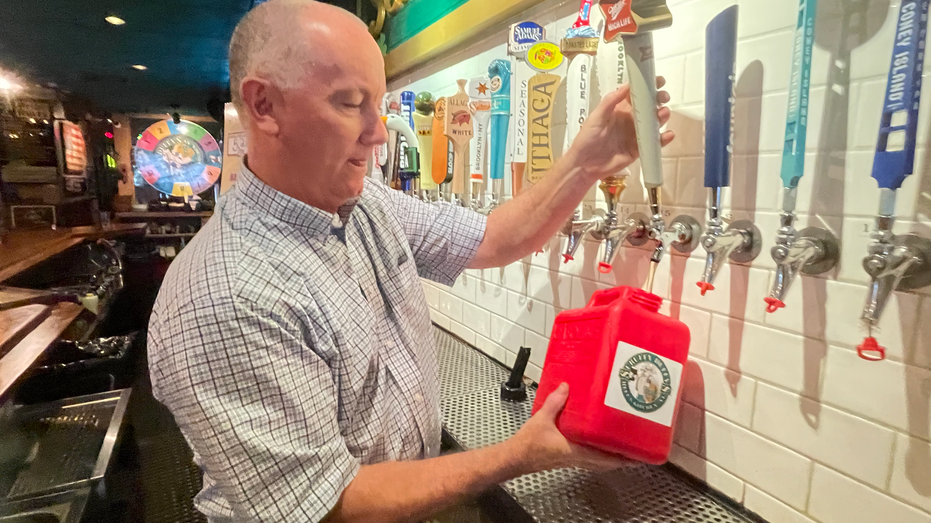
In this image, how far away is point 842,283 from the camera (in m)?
0.72

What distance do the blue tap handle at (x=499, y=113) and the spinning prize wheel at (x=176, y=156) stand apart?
4.23m

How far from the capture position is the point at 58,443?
5.64 ft

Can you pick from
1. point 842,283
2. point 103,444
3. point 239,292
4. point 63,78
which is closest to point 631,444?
point 842,283

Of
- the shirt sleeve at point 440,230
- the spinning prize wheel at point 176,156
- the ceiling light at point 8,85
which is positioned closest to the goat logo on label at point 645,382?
the shirt sleeve at point 440,230

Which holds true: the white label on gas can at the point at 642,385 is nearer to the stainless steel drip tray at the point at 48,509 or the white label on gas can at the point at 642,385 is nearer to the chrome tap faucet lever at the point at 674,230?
the chrome tap faucet lever at the point at 674,230

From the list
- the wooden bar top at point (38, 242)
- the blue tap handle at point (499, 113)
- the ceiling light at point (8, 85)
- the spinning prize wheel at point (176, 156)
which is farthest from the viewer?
the spinning prize wheel at point (176, 156)

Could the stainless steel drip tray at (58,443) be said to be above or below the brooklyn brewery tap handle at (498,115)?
below

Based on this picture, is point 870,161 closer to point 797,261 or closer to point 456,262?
point 797,261

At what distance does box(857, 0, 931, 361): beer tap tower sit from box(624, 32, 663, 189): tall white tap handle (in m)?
0.30

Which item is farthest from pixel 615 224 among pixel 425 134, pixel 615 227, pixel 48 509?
pixel 48 509

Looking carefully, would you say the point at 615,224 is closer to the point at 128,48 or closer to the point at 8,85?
the point at 128,48

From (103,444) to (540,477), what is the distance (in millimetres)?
1538

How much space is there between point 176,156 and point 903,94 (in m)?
5.41

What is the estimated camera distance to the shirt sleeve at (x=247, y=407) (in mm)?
685
